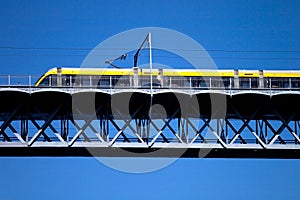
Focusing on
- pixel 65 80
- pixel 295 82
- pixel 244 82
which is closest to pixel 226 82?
pixel 244 82

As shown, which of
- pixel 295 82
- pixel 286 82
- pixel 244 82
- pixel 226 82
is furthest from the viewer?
pixel 295 82

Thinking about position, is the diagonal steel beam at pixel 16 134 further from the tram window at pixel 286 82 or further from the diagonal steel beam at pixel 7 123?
the tram window at pixel 286 82

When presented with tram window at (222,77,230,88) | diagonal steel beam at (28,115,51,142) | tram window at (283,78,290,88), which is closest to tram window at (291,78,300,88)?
tram window at (283,78,290,88)

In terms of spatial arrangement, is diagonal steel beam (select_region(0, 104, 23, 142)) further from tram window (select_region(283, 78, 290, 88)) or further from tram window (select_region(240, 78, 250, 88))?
tram window (select_region(283, 78, 290, 88))

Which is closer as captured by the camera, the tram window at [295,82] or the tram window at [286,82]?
the tram window at [286,82]

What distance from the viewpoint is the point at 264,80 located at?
74.4 m

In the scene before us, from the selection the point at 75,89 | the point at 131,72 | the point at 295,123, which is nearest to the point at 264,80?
the point at 295,123

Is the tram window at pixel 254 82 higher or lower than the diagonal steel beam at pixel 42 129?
Result: higher

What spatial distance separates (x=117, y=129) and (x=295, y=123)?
14424mm

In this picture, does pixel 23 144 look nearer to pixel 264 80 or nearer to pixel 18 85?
pixel 18 85

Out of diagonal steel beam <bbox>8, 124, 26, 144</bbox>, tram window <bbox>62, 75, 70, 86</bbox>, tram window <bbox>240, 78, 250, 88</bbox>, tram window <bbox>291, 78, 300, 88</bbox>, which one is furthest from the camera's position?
tram window <bbox>291, 78, 300, 88</bbox>

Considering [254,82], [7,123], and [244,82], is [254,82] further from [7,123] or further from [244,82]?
[7,123]

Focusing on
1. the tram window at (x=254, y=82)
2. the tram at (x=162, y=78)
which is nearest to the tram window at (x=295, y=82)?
the tram at (x=162, y=78)

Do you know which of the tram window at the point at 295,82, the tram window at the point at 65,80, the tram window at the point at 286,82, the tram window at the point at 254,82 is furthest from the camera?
the tram window at the point at 295,82
